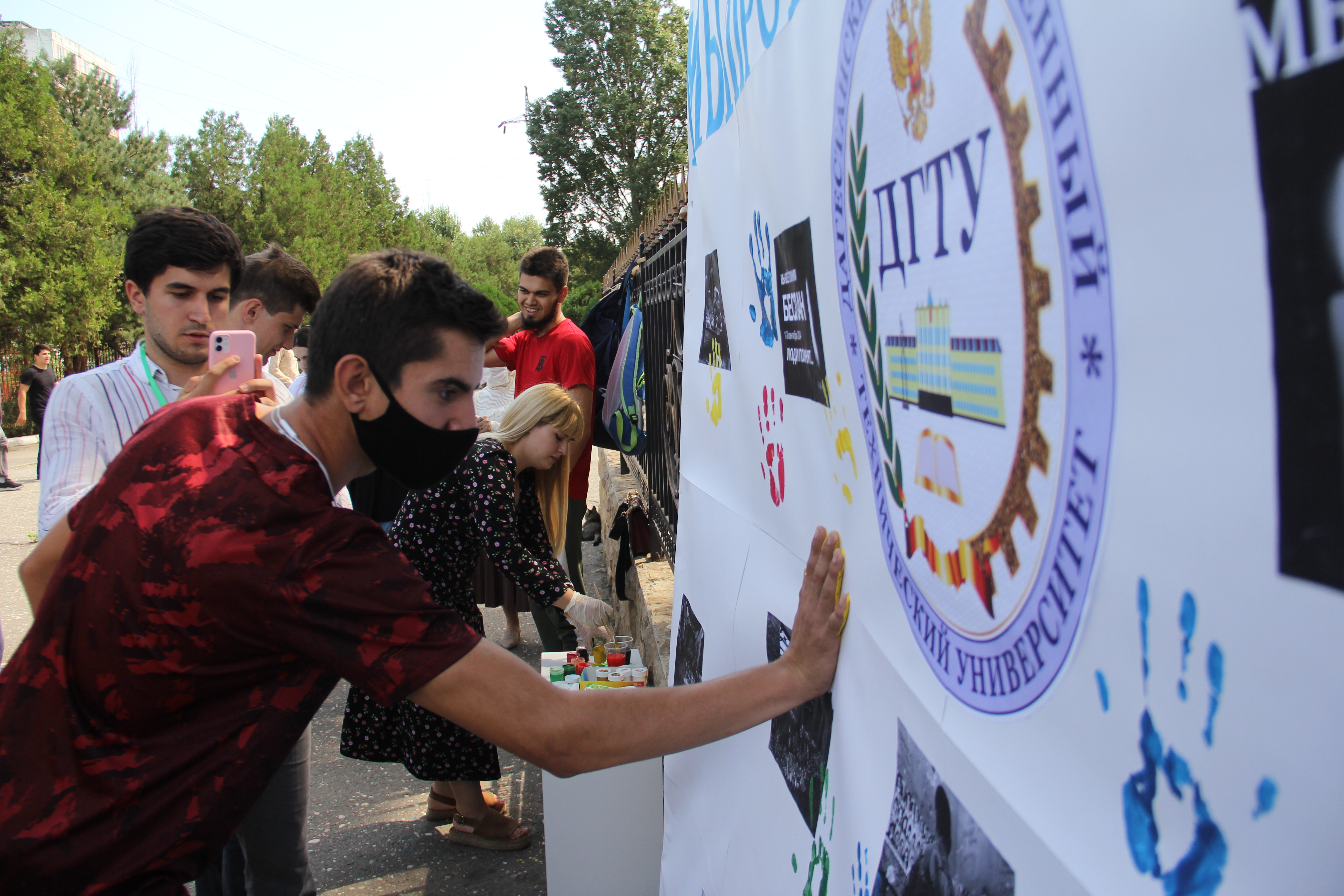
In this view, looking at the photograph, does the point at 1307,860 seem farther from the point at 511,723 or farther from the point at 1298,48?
the point at 511,723

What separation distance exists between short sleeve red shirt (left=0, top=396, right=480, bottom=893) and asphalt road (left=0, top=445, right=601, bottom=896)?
6.71 feet

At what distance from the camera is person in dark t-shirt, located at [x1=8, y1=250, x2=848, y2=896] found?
4.24 feet

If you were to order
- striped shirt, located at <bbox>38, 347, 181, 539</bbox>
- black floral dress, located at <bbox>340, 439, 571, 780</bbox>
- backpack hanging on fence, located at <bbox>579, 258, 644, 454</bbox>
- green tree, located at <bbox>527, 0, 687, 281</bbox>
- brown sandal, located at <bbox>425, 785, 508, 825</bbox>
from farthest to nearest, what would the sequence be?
green tree, located at <bbox>527, 0, 687, 281</bbox> < backpack hanging on fence, located at <bbox>579, 258, 644, 454</bbox> < brown sandal, located at <bbox>425, 785, 508, 825</bbox> < black floral dress, located at <bbox>340, 439, 571, 780</bbox> < striped shirt, located at <bbox>38, 347, 181, 539</bbox>

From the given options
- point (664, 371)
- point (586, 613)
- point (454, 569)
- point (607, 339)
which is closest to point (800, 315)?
point (586, 613)

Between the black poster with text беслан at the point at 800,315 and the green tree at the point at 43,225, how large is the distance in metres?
27.0

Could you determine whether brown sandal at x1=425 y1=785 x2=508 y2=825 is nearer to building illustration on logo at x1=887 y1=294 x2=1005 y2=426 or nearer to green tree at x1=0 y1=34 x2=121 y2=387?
building illustration on logo at x1=887 y1=294 x2=1005 y2=426

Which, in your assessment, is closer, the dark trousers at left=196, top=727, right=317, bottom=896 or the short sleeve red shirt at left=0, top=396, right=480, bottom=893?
the short sleeve red shirt at left=0, top=396, right=480, bottom=893

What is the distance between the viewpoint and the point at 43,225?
2328cm

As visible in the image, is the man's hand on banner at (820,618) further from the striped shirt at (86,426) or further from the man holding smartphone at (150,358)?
the striped shirt at (86,426)

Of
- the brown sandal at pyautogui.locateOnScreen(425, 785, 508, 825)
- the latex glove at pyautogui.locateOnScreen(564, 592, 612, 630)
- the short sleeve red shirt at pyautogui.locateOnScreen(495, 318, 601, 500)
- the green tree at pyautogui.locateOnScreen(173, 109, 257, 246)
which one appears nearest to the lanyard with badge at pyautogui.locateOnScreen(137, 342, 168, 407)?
the latex glove at pyautogui.locateOnScreen(564, 592, 612, 630)

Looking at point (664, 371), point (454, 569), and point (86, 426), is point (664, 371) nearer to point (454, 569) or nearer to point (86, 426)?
point (454, 569)

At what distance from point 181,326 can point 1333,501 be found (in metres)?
2.68

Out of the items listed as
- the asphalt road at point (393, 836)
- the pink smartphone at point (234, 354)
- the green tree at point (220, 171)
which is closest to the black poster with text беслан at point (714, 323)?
the pink smartphone at point (234, 354)

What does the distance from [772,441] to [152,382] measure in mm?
1808
